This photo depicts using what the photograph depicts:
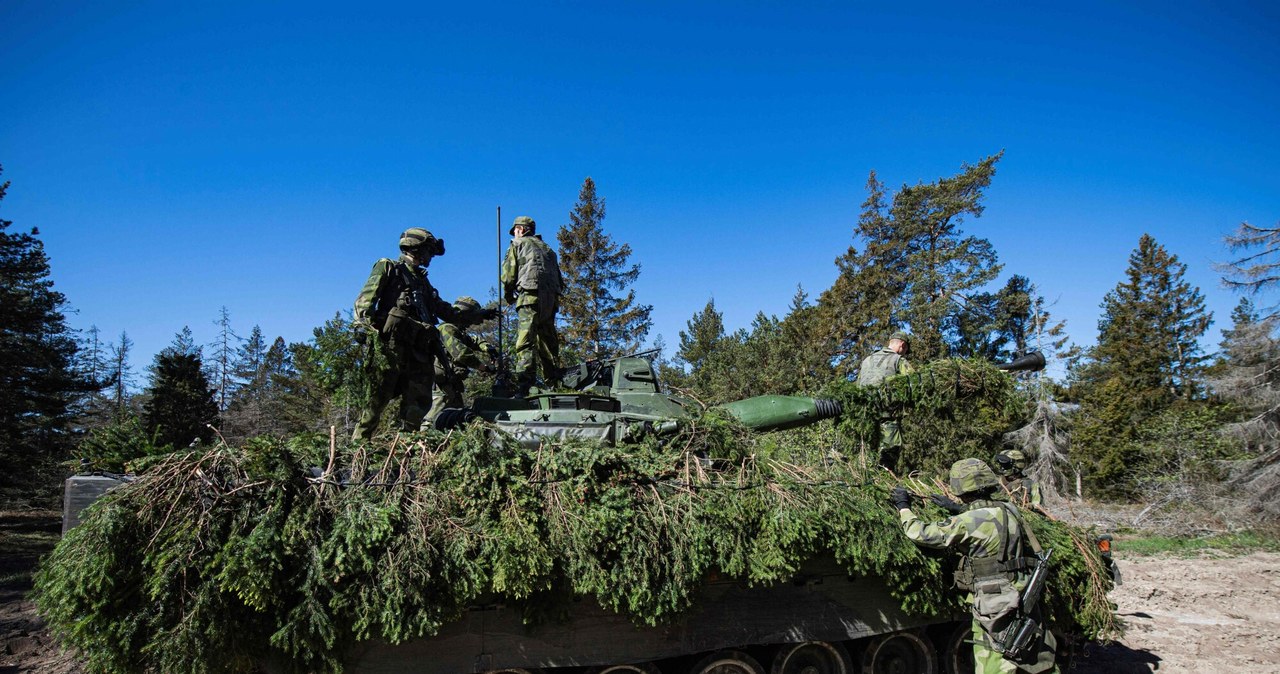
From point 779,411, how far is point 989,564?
2.02 m

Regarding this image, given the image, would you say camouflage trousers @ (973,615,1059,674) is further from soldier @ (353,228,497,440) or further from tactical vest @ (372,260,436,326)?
tactical vest @ (372,260,436,326)

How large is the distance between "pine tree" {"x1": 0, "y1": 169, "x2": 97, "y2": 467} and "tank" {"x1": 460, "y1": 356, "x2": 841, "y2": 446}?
19.9 metres

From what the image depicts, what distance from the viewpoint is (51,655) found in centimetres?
739

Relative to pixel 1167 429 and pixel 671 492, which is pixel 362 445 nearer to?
pixel 671 492

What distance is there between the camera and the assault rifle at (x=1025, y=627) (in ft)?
16.5

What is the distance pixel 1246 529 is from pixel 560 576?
17.0 m

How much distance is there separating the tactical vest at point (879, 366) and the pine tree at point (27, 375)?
2245 centimetres

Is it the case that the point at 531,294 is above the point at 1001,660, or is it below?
above

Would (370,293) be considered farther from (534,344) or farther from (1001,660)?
(1001,660)

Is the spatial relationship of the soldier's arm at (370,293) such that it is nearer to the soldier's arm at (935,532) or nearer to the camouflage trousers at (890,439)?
the soldier's arm at (935,532)

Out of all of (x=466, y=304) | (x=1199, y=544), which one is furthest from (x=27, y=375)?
(x=1199, y=544)

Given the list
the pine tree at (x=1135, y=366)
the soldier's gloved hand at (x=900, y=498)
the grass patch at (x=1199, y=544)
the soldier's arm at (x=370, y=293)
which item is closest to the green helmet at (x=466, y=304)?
the soldier's arm at (x=370, y=293)

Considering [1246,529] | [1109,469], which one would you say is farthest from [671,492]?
[1109,469]

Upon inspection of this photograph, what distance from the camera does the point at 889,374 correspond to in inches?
310
